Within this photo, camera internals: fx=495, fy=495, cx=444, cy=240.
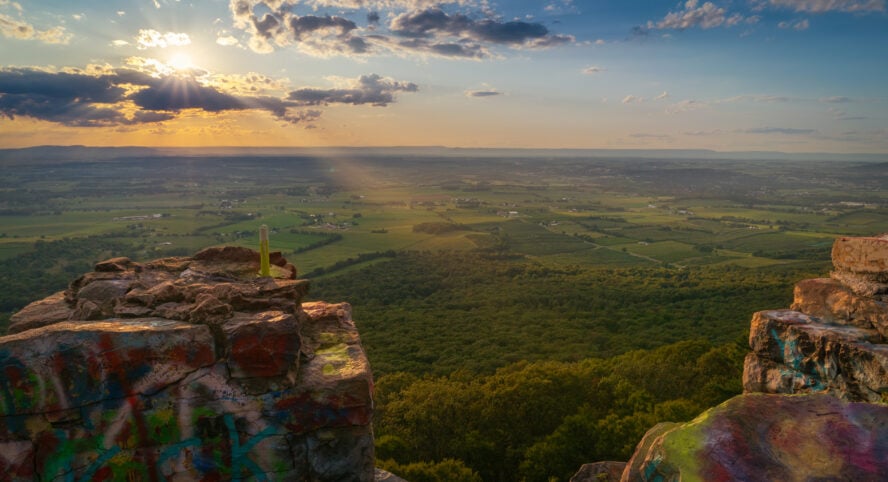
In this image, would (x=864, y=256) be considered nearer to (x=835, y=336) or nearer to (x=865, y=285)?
(x=865, y=285)

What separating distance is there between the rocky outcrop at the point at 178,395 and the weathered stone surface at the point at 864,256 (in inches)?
502

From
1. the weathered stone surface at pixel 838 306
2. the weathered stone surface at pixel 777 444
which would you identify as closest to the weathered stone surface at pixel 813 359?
the weathered stone surface at pixel 838 306

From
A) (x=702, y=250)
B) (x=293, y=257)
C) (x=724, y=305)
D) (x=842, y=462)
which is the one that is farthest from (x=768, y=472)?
(x=702, y=250)

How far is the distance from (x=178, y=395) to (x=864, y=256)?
15.8 metres

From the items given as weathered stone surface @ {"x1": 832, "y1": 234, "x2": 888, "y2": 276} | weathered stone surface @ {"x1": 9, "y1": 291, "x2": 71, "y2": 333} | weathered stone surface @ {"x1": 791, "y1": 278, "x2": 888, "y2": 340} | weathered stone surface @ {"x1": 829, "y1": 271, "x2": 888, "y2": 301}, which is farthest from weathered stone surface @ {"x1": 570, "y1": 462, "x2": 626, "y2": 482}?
weathered stone surface @ {"x1": 9, "y1": 291, "x2": 71, "y2": 333}

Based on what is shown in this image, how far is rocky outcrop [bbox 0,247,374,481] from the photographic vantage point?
7234 millimetres

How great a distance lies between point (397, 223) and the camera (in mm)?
143625

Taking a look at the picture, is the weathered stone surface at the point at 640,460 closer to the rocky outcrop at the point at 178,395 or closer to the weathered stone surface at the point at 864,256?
the rocky outcrop at the point at 178,395

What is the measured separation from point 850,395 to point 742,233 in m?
134

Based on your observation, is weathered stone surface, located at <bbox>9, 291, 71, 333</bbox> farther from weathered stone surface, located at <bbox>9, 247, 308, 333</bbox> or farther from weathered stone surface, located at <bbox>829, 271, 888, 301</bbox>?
weathered stone surface, located at <bbox>829, 271, 888, 301</bbox>

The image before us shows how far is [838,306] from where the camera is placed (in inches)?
497

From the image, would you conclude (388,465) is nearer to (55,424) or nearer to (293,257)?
(55,424)

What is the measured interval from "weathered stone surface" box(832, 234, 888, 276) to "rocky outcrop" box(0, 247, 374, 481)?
12.8m

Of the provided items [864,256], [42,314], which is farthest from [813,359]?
[42,314]
